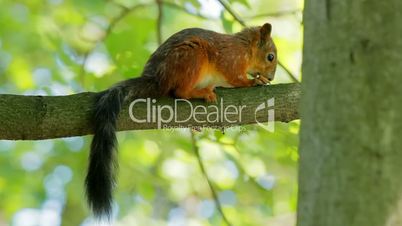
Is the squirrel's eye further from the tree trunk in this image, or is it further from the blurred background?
the tree trunk

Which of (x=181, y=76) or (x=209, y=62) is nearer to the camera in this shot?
(x=181, y=76)

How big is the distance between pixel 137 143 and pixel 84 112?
2777 mm

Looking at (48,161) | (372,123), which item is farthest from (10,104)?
(48,161)

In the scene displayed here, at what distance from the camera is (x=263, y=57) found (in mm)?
3844

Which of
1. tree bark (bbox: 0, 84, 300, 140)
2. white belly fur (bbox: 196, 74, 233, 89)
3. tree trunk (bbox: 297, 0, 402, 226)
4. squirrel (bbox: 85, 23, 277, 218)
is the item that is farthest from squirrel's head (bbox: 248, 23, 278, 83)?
tree trunk (bbox: 297, 0, 402, 226)

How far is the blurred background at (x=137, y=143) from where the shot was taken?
3.84 metres

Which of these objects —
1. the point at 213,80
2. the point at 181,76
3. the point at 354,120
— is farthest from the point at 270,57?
the point at 354,120

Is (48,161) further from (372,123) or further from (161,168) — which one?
(372,123)

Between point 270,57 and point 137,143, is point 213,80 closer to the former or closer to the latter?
point 270,57

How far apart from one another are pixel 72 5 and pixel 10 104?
9.92 ft

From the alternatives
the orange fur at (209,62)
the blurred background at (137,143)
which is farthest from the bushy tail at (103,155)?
the blurred background at (137,143)

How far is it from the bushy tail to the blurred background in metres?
0.88

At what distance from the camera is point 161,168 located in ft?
18.0

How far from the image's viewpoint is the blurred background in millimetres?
3836
